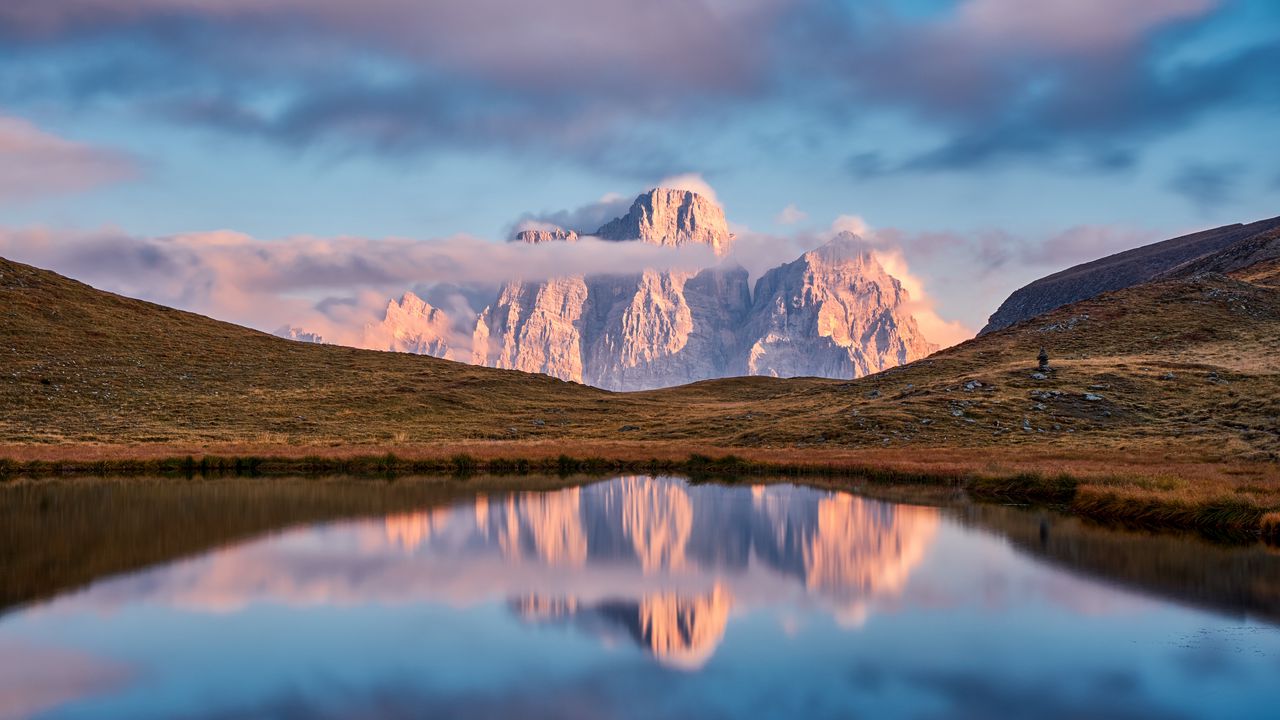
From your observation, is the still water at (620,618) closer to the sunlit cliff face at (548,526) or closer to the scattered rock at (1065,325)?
the sunlit cliff face at (548,526)

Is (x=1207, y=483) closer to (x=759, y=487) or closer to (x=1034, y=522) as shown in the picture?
(x=1034, y=522)

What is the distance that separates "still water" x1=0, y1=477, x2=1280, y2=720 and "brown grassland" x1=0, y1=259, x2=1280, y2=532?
43.1 feet

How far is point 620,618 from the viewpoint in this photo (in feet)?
70.9

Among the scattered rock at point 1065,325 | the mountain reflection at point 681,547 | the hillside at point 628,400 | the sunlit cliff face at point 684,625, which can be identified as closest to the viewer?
the sunlit cliff face at point 684,625

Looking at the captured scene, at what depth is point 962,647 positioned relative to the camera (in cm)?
1948

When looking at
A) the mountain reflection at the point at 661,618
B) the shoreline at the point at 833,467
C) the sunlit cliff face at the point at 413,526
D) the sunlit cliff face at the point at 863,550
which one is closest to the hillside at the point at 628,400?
the shoreline at the point at 833,467

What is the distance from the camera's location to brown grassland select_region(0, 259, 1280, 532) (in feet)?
191

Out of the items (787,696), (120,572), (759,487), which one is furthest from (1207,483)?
(120,572)

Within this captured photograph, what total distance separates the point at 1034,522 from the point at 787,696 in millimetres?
27473

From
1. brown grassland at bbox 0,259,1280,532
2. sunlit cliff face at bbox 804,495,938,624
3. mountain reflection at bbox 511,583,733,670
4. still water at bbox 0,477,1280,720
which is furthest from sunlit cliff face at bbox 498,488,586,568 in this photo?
brown grassland at bbox 0,259,1280,532

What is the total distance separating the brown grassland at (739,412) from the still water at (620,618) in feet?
43.1

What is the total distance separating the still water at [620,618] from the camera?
15.8 meters

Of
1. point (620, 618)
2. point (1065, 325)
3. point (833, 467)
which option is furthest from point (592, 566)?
point (1065, 325)

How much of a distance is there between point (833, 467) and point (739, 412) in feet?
146
